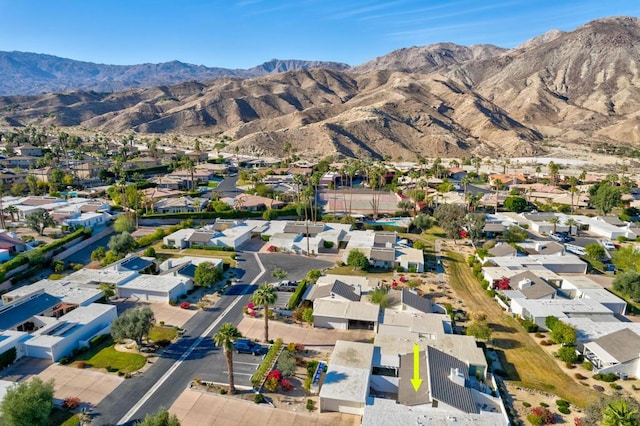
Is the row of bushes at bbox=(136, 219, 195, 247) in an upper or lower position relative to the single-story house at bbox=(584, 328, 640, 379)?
upper

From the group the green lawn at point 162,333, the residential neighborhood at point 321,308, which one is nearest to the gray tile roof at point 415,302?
the residential neighborhood at point 321,308

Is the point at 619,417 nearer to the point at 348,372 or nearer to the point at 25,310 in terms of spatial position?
the point at 348,372

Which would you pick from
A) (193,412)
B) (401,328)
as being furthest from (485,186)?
Answer: (193,412)

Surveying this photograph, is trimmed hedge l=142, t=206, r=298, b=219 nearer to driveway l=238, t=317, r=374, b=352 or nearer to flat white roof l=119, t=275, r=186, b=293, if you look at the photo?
flat white roof l=119, t=275, r=186, b=293

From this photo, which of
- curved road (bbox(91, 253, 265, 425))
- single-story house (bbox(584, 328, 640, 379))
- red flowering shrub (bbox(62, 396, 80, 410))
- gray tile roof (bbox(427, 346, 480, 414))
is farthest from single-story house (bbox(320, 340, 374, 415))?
single-story house (bbox(584, 328, 640, 379))

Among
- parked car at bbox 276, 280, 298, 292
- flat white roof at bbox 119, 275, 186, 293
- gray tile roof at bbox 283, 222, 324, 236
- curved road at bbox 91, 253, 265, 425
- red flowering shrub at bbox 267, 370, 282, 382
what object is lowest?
curved road at bbox 91, 253, 265, 425

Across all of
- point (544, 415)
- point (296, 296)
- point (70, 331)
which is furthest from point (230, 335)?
point (544, 415)
